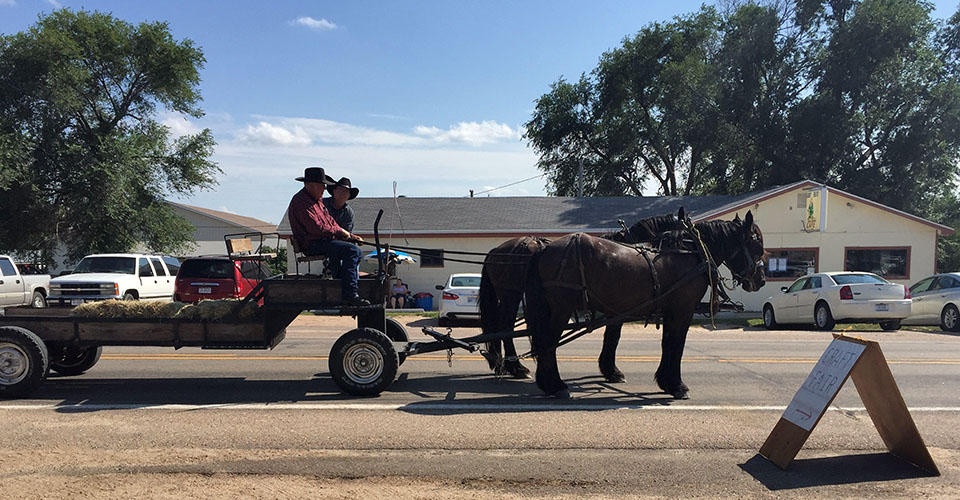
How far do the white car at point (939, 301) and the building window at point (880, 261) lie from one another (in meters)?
5.46

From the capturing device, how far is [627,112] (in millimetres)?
43219

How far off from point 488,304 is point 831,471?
13.5 feet

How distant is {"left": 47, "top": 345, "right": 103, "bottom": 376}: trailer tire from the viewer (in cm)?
765

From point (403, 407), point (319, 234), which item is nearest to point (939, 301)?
point (403, 407)

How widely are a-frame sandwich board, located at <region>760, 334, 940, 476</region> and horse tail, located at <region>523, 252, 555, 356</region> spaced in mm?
2533

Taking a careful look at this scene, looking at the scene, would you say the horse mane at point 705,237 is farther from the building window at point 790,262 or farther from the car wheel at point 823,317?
the building window at point 790,262

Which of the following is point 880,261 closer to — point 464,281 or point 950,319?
point 950,319

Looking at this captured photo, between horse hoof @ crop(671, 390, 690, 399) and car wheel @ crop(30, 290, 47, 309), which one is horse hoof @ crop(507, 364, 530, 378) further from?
car wheel @ crop(30, 290, 47, 309)

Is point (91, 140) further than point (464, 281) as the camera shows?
Yes

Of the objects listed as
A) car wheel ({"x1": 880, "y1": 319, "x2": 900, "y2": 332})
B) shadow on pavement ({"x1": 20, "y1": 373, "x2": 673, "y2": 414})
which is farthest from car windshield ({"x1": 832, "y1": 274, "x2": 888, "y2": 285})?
shadow on pavement ({"x1": 20, "y1": 373, "x2": 673, "y2": 414})

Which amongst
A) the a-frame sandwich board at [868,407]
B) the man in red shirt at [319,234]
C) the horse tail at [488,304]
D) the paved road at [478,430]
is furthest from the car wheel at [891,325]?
the man in red shirt at [319,234]

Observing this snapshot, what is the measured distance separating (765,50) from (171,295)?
114 feet

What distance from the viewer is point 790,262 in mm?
22578

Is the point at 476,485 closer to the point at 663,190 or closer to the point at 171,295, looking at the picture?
the point at 171,295
